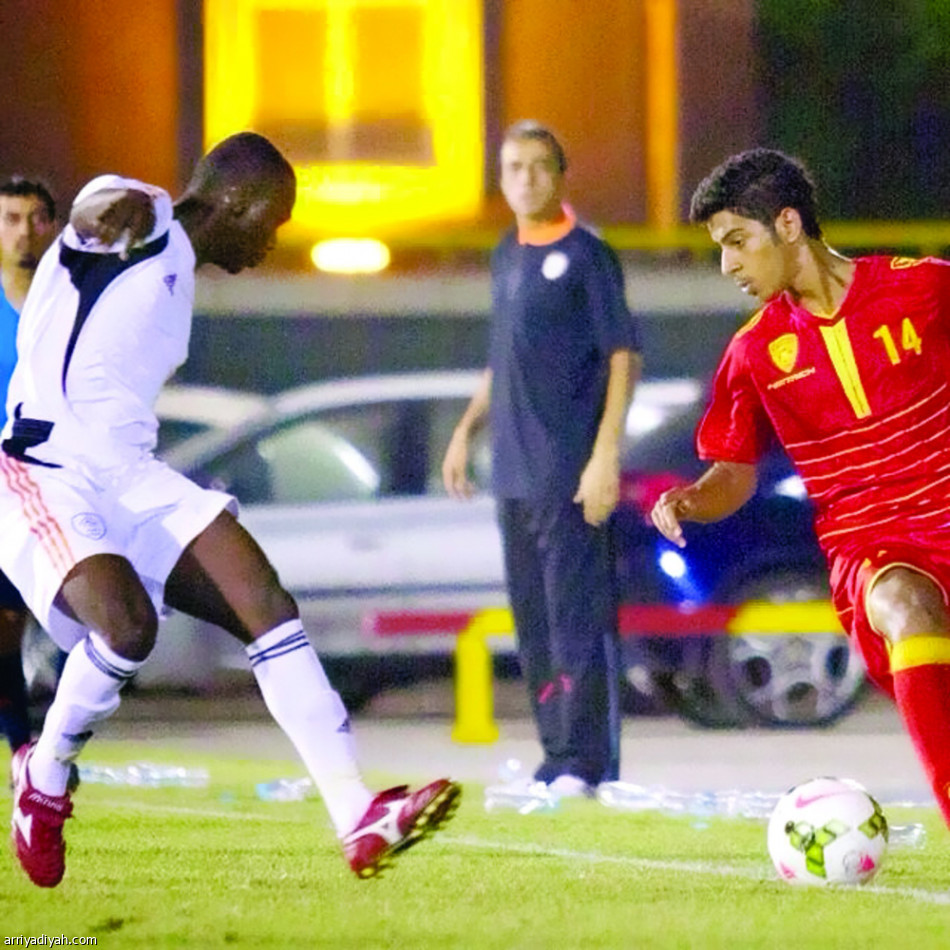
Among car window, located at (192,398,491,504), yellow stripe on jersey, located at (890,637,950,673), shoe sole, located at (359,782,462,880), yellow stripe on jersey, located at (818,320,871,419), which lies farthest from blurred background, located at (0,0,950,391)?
yellow stripe on jersey, located at (890,637,950,673)

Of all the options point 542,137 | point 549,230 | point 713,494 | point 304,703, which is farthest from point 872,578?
point 542,137

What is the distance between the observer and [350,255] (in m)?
14.8

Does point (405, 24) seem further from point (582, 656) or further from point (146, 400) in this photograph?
point (146, 400)

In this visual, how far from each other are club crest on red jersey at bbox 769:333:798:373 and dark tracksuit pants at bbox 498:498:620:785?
81.5 inches

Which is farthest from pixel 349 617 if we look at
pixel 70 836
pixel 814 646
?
pixel 70 836

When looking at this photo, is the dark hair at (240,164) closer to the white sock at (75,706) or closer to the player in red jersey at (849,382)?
the player in red jersey at (849,382)

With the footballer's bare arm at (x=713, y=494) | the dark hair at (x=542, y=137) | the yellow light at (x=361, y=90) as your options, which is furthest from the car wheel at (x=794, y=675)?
the yellow light at (x=361, y=90)

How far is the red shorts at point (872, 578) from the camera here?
6.18 meters

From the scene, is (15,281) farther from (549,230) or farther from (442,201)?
(442,201)

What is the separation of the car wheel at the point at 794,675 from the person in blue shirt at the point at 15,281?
3.83 m

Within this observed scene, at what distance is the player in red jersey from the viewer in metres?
6.26

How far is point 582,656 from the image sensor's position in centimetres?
845

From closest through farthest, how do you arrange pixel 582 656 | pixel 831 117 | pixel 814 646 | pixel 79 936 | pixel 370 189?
pixel 79 936 → pixel 582 656 → pixel 814 646 → pixel 370 189 → pixel 831 117

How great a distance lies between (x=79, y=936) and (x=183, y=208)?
1838mm
